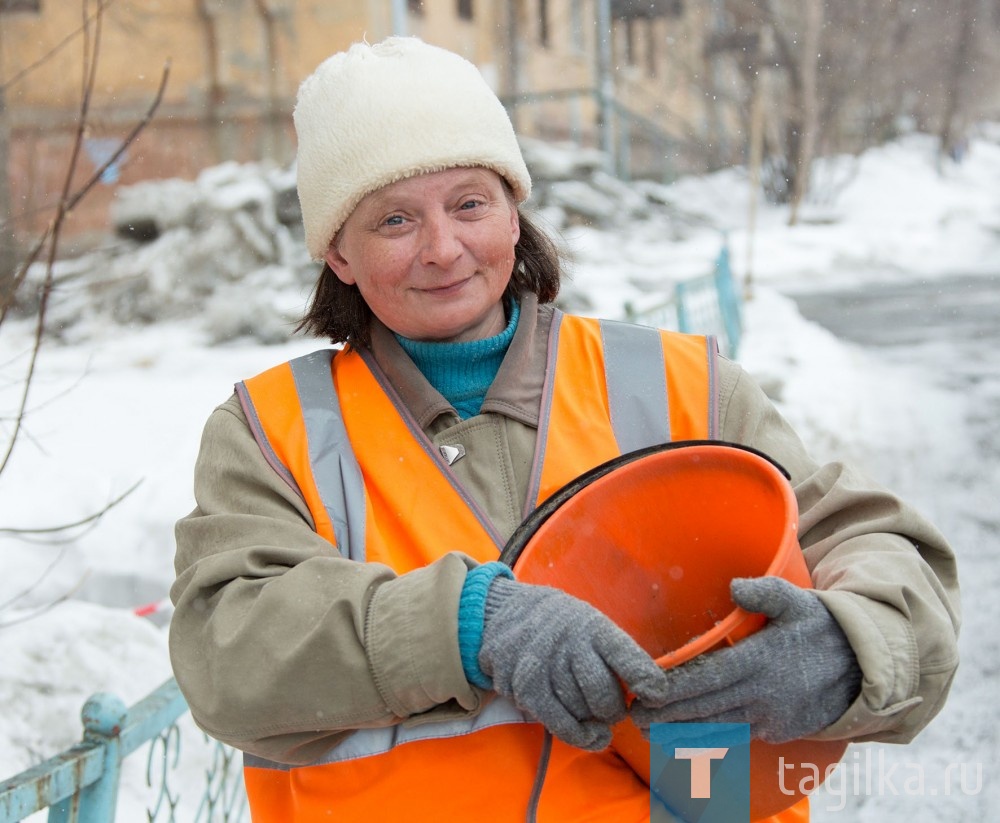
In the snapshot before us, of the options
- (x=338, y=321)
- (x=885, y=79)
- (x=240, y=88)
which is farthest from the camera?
(x=885, y=79)

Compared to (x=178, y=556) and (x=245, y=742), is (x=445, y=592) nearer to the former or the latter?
(x=245, y=742)

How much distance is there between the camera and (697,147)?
25891 mm

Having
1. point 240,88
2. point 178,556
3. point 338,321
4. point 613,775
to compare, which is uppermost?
point 338,321

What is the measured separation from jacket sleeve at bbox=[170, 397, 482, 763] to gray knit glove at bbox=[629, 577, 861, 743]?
0.25 m

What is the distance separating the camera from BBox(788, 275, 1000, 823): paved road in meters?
3.29

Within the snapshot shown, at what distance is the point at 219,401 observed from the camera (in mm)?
6863

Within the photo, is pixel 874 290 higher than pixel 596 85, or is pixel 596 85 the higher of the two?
pixel 596 85

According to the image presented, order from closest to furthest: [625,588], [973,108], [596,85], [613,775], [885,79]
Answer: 1. [613,775]
2. [625,588]
3. [596,85]
4. [885,79]
5. [973,108]

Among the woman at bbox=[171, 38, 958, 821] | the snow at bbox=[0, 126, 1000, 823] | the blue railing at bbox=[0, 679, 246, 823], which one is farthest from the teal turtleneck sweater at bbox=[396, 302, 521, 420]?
the blue railing at bbox=[0, 679, 246, 823]

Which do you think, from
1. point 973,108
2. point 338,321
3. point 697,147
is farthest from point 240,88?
point 973,108

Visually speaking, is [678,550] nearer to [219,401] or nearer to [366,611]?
[366,611]

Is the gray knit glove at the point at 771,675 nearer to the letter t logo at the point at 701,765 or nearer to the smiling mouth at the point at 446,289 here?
the letter t logo at the point at 701,765

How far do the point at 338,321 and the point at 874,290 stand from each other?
13288mm

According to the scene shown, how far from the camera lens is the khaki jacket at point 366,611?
4.19 feet
